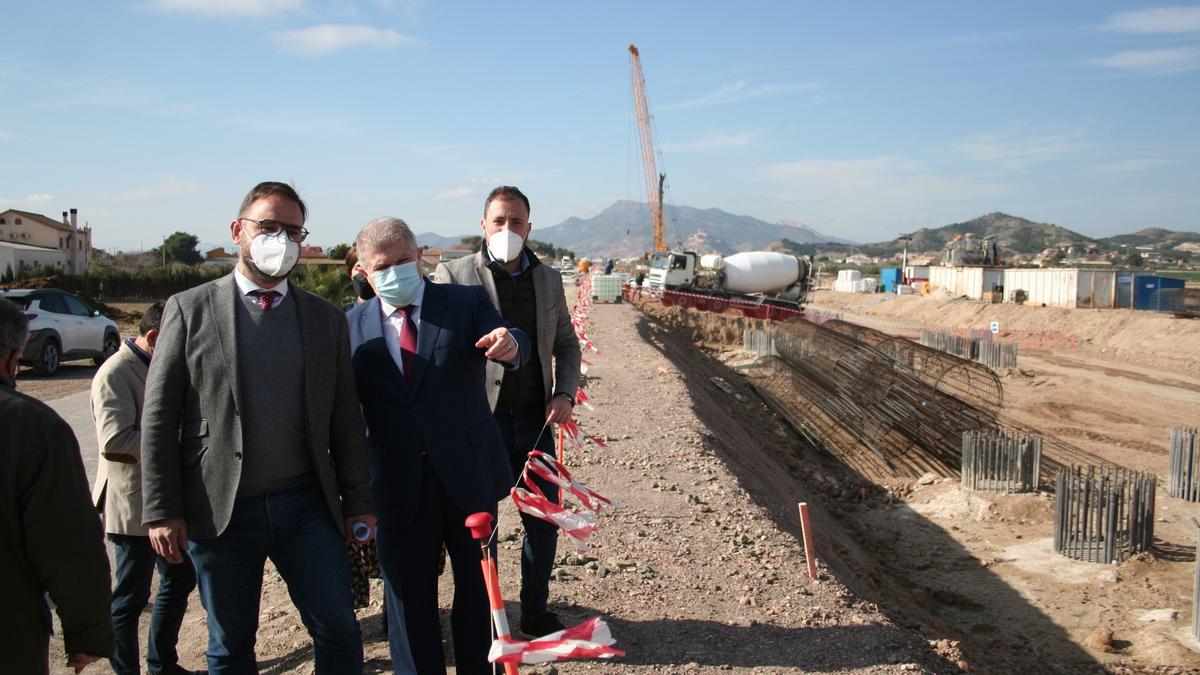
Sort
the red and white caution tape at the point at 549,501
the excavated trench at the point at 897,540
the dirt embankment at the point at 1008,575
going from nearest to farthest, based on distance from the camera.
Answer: the red and white caution tape at the point at 549,501 < the excavated trench at the point at 897,540 < the dirt embankment at the point at 1008,575

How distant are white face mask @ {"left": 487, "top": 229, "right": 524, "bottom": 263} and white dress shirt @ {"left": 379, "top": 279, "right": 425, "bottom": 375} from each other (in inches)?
27.8

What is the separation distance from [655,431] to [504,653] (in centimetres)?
697

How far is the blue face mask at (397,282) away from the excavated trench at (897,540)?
11.8ft

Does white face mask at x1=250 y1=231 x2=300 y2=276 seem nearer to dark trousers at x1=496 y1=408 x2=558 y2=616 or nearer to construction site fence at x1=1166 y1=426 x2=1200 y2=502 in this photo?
Result: dark trousers at x1=496 y1=408 x2=558 y2=616

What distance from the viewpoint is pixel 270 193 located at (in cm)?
285

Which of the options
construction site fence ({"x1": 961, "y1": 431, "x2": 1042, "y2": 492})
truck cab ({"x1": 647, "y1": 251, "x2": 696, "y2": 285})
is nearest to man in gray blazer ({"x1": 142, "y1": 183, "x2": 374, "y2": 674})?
construction site fence ({"x1": 961, "y1": 431, "x2": 1042, "y2": 492})

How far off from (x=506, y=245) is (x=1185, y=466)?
11.5 meters

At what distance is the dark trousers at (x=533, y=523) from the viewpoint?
3859 millimetres

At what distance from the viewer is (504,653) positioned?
2361 mm

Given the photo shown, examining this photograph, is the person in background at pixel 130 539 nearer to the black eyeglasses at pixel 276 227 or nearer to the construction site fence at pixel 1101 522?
the black eyeglasses at pixel 276 227

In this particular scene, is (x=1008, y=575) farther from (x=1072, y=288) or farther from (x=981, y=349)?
(x=1072, y=288)

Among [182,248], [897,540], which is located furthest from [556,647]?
[182,248]

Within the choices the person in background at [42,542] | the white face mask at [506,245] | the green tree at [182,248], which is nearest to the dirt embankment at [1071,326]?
the white face mask at [506,245]

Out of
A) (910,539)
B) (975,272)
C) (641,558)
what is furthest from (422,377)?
(975,272)
